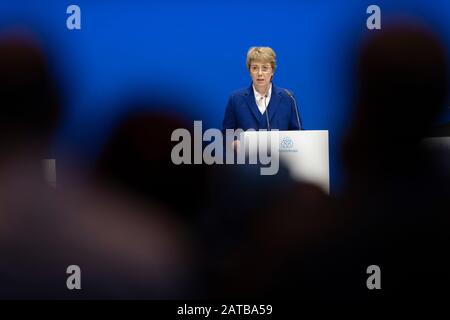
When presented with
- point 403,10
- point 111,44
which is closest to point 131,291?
point 111,44

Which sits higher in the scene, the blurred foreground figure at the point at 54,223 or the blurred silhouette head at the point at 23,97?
the blurred silhouette head at the point at 23,97

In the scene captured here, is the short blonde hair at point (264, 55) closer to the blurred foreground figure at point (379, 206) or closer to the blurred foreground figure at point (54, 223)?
the blurred foreground figure at point (379, 206)

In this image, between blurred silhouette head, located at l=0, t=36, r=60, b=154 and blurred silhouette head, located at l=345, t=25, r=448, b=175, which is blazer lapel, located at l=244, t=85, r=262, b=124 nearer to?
blurred silhouette head, located at l=345, t=25, r=448, b=175

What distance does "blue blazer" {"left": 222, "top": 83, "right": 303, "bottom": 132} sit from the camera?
2375 millimetres

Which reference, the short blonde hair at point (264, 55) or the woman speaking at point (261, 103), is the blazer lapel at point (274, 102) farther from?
the short blonde hair at point (264, 55)

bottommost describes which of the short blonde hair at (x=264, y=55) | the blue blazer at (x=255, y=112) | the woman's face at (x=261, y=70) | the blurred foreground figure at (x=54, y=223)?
the blurred foreground figure at (x=54, y=223)

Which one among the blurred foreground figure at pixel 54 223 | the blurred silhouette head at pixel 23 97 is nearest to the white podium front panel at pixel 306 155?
the blurred foreground figure at pixel 54 223

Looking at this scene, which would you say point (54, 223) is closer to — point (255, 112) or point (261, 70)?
point (255, 112)

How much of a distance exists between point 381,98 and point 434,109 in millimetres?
247

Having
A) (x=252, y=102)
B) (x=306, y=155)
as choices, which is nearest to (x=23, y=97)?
(x=252, y=102)

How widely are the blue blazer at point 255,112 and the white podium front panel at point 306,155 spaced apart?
2.1 inches

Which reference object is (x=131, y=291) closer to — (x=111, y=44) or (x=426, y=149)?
(x=111, y=44)

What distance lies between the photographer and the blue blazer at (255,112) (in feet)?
7.79

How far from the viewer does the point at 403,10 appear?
2367 mm
